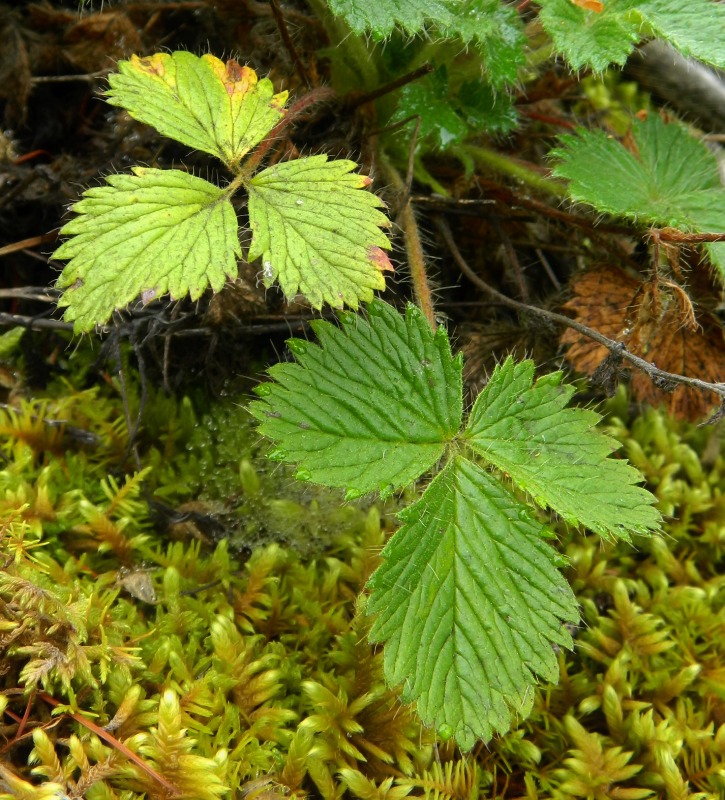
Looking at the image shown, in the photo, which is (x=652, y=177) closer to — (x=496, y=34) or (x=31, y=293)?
(x=496, y=34)

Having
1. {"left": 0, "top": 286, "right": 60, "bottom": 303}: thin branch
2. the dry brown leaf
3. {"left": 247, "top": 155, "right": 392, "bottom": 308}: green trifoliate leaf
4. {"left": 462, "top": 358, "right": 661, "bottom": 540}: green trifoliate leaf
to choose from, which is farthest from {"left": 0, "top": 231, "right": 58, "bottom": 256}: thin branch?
the dry brown leaf

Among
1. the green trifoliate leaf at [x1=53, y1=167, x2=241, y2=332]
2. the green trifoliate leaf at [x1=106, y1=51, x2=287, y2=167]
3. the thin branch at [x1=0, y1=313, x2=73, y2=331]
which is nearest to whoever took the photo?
the green trifoliate leaf at [x1=53, y1=167, x2=241, y2=332]

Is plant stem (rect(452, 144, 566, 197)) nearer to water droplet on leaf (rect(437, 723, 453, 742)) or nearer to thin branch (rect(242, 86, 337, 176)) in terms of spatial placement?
thin branch (rect(242, 86, 337, 176))

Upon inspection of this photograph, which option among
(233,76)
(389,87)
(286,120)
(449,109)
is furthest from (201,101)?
(449,109)

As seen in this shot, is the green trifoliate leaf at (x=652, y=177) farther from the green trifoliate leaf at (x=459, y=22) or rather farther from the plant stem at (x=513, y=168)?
the green trifoliate leaf at (x=459, y=22)

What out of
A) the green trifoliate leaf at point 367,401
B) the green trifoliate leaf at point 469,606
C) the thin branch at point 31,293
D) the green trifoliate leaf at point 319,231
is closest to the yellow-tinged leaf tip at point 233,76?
the green trifoliate leaf at point 319,231

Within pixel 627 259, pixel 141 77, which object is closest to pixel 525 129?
pixel 627 259
